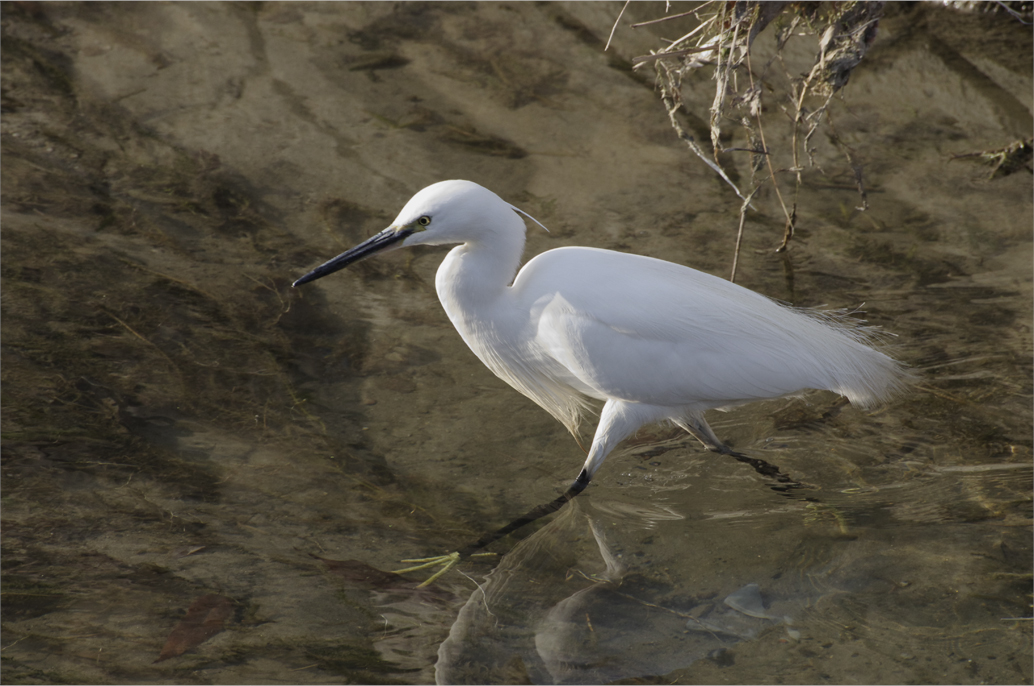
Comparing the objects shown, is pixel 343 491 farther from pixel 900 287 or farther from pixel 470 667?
pixel 900 287

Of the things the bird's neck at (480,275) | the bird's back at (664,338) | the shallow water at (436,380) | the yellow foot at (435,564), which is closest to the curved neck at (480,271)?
the bird's neck at (480,275)

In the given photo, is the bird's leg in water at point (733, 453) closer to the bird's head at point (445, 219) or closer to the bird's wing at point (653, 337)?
the bird's wing at point (653, 337)

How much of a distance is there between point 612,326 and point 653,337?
154 mm

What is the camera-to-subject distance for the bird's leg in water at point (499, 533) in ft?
9.14

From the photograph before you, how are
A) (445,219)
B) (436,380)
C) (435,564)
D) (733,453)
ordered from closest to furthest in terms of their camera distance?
1. (445,219)
2. (435,564)
3. (733,453)
4. (436,380)

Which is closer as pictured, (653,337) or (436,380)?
(653,337)

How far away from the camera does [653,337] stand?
2.85 meters

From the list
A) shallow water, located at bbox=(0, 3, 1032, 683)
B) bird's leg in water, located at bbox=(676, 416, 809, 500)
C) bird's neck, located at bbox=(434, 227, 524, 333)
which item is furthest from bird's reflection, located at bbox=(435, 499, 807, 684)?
bird's neck, located at bbox=(434, 227, 524, 333)

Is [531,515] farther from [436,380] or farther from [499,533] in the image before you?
[436,380]

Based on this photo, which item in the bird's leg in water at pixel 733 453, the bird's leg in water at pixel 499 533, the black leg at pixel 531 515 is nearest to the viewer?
the bird's leg in water at pixel 499 533

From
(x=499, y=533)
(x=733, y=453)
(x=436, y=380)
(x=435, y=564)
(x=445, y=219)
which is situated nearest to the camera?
(x=445, y=219)

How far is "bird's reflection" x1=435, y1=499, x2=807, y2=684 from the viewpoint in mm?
2508

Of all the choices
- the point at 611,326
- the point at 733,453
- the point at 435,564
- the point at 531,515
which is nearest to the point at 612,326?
the point at 611,326

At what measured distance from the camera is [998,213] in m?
4.41
